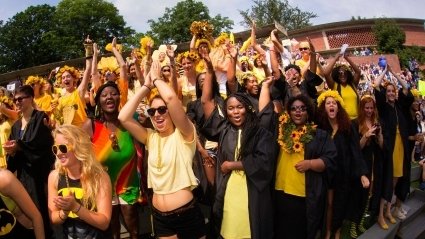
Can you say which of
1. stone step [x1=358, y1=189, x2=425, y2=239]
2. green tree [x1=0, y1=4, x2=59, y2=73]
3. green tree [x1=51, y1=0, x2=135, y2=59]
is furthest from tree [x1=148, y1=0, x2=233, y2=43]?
stone step [x1=358, y1=189, x2=425, y2=239]

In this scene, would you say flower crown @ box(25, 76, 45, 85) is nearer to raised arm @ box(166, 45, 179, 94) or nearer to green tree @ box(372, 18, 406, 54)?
raised arm @ box(166, 45, 179, 94)

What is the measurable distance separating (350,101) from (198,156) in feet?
9.95

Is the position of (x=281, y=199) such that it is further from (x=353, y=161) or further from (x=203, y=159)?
(x=353, y=161)

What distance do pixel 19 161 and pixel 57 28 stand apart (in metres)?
48.8

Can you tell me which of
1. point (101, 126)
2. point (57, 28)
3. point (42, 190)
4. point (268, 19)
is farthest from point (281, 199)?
point (268, 19)

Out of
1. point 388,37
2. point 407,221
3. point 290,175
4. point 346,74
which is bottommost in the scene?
point 407,221

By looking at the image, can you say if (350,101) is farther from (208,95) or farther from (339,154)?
(208,95)

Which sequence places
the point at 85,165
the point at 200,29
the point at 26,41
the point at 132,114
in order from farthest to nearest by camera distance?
the point at 26,41, the point at 200,29, the point at 132,114, the point at 85,165

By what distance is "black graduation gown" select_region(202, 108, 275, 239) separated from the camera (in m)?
3.76

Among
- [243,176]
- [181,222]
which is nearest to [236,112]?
[243,176]

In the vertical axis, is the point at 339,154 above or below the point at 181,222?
above

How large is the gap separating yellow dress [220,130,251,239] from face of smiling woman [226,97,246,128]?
25cm

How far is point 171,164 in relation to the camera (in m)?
3.52

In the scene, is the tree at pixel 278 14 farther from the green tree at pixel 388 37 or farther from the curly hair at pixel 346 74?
the curly hair at pixel 346 74
